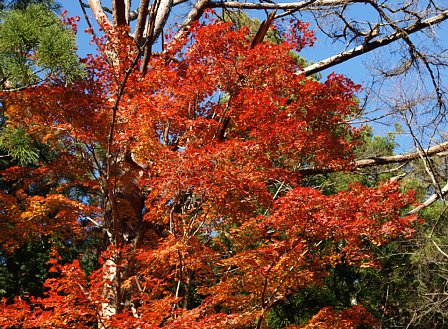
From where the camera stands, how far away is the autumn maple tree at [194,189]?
672 cm

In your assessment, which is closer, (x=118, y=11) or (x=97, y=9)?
(x=118, y=11)

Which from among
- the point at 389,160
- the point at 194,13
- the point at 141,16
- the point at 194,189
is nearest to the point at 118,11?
the point at 141,16

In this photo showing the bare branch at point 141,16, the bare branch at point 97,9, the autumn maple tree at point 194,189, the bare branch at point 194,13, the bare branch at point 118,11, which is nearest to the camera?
the autumn maple tree at point 194,189

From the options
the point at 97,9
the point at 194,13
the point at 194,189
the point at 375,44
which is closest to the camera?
the point at 194,189

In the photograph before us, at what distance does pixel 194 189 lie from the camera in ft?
22.5

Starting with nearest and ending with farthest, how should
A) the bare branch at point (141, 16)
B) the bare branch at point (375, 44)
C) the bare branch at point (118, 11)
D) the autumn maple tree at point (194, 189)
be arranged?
1. the autumn maple tree at point (194, 189)
2. the bare branch at point (375, 44)
3. the bare branch at point (141, 16)
4. the bare branch at point (118, 11)

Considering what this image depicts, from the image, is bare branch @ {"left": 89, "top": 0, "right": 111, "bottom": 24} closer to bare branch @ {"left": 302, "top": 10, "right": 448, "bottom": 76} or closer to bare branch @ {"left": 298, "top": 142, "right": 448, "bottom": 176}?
bare branch @ {"left": 302, "top": 10, "right": 448, "bottom": 76}

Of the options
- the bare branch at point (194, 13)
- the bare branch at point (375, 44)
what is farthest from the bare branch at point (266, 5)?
the bare branch at point (375, 44)

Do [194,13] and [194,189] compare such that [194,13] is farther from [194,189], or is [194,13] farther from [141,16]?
[194,189]

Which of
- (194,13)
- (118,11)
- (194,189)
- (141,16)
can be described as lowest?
(194,189)

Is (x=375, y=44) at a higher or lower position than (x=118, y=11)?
lower

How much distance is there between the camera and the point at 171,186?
703 cm

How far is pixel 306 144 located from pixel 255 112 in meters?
1.03

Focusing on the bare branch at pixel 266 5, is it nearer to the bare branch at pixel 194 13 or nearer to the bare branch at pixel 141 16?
the bare branch at pixel 194 13
